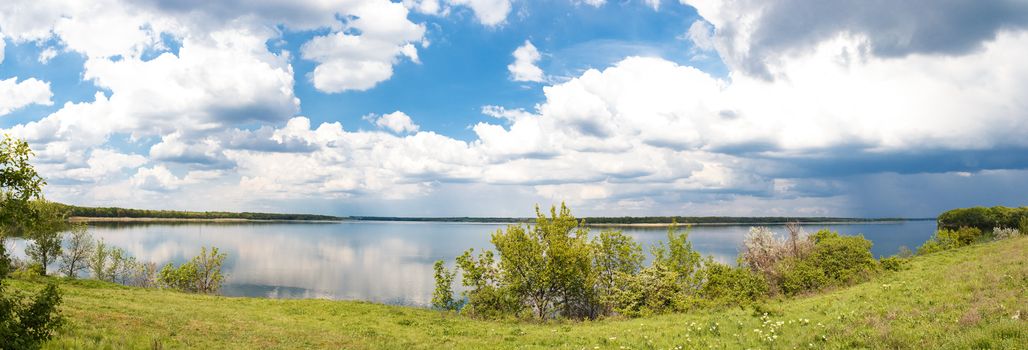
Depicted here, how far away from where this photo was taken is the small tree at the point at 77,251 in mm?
87812

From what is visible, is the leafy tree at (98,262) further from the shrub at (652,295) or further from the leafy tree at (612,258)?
the shrub at (652,295)

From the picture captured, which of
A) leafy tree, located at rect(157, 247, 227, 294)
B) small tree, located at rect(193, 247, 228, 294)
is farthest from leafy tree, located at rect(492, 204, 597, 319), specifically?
small tree, located at rect(193, 247, 228, 294)

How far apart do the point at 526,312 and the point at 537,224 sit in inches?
354

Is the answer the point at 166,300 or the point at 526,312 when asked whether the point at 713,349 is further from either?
the point at 166,300

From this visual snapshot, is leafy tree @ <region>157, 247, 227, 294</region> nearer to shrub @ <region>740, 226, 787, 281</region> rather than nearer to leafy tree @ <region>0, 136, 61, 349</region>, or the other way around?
leafy tree @ <region>0, 136, 61, 349</region>

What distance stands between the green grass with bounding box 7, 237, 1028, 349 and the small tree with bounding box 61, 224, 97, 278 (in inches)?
2704

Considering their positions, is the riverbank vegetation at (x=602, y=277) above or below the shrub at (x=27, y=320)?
below

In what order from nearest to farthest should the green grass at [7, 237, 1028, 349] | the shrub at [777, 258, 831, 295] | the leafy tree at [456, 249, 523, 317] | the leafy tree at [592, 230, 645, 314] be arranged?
the green grass at [7, 237, 1028, 349] → the shrub at [777, 258, 831, 295] → the leafy tree at [456, 249, 523, 317] → the leafy tree at [592, 230, 645, 314]

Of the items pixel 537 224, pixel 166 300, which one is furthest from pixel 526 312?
pixel 166 300

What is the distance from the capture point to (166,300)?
135 feet

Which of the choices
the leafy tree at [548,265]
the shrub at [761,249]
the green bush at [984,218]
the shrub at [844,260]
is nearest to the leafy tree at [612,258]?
the leafy tree at [548,265]

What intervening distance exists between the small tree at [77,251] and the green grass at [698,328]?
68692mm

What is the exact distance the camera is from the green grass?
16.6m

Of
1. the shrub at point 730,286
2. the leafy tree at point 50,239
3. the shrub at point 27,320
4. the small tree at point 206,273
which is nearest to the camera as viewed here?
the shrub at point 27,320
